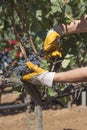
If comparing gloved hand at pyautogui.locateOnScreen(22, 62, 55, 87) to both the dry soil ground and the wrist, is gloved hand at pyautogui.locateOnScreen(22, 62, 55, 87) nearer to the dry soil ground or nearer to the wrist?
the wrist

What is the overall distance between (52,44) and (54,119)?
10.4ft

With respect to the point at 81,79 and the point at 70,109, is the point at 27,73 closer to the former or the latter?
the point at 81,79

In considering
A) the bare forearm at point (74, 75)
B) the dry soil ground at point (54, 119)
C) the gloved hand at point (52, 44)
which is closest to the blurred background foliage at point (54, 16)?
the gloved hand at point (52, 44)

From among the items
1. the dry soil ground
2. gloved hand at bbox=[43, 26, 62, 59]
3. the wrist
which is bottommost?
the dry soil ground

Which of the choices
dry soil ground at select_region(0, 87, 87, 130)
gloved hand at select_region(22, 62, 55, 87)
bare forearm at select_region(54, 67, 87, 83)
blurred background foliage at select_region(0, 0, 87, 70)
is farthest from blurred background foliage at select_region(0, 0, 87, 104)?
dry soil ground at select_region(0, 87, 87, 130)

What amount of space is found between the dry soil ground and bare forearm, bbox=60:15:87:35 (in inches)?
91.6

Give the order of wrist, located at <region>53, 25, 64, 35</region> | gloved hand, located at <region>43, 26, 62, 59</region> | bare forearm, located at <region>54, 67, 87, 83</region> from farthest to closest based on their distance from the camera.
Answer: wrist, located at <region>53, 25, 64, 35</region> → gloved hand, located at <region>43, 26, 62, 59</region> → bare forearm, located at <region>54, 67, 87, 83</region>

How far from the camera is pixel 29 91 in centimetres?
323

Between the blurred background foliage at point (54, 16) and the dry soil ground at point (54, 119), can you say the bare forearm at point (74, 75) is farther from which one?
the dry soil ground at point (54, 119)

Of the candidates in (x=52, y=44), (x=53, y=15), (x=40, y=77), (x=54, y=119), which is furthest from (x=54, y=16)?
(x=54, y=119)

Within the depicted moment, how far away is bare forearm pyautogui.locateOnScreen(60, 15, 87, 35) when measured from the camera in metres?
3.37

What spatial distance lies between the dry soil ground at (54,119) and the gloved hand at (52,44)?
93.1 inches

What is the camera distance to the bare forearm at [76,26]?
337 cm

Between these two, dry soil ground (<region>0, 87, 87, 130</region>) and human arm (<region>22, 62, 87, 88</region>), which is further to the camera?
dry soil ground (<region>0, 87, 87, 130</region>)
